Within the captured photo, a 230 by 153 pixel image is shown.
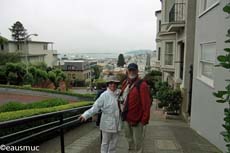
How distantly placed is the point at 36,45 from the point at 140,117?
66.3 metres

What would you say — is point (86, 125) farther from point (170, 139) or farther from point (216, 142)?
point (216, 142)

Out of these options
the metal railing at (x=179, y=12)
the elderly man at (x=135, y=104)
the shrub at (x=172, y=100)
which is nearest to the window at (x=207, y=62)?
the elderly man at (x=135, y=104)

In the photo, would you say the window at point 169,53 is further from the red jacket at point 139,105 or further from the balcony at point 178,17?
the red jacket at point 139,105

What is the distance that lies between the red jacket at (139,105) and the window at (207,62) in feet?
12.1

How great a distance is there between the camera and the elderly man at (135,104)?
464 centimetres

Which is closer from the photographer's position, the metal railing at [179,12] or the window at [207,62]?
the window at [207,62]

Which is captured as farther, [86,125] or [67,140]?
[86,125]

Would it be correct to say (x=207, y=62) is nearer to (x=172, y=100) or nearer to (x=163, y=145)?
(x=163, y=145)

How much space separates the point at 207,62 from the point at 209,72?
0.38 meters

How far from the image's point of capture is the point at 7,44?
201ft

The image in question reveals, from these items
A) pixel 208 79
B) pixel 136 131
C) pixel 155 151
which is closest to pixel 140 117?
pixel 136 131

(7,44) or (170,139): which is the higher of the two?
(7,44)

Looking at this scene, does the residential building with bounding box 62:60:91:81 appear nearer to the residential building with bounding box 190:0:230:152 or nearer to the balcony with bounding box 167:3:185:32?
the balcony with bounding box 167:3:185:32

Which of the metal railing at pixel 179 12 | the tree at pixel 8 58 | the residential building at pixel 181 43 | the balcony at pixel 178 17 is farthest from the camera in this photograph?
the tree at pixel 8 58
